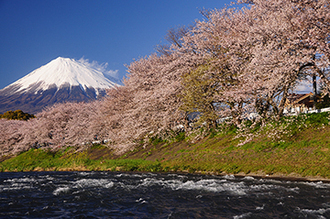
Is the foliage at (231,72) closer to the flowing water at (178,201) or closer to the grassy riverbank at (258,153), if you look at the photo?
the grassy riverbank at (258,153)

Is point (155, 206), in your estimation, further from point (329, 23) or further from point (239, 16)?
point (239, 16)

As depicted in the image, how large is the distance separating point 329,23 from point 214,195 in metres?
13.7

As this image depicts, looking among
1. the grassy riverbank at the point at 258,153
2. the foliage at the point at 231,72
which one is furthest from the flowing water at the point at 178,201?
the foliage at the point at 231,72

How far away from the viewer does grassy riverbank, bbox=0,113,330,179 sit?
641 inches

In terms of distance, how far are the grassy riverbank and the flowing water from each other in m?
2.62

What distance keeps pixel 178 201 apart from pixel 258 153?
34.9 ft

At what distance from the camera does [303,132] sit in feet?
63.0

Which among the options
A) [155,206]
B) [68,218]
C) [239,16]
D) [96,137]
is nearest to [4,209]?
[68,218]

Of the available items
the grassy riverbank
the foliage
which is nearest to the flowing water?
the grassy riverbank

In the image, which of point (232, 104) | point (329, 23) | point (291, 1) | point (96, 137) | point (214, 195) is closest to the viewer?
point (214, 195)

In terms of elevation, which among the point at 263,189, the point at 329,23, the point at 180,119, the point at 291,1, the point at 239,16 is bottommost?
the point at 263,189

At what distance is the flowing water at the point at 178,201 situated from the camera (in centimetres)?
932

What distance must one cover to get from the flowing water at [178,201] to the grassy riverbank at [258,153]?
262 cm

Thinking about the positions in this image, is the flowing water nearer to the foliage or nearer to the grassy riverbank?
the grassy riverbank
